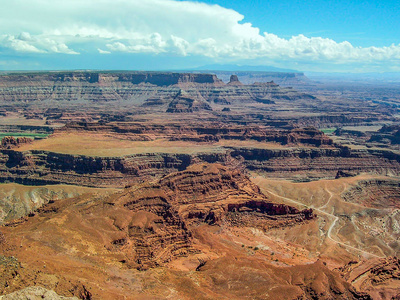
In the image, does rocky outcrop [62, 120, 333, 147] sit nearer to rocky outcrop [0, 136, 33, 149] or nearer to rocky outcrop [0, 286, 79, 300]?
rocky outcrop [0, 136, 33, 149]

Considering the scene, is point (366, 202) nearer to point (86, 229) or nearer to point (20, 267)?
point (86, 229)

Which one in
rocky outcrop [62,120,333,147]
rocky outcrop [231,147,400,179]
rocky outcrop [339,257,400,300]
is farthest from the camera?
rocky outcrop [62,120,333,147]

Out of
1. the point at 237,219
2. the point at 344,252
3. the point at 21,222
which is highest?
the point at 21,222

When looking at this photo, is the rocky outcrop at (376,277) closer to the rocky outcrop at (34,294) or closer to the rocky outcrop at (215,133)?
the rocky outcrop at (34,294)

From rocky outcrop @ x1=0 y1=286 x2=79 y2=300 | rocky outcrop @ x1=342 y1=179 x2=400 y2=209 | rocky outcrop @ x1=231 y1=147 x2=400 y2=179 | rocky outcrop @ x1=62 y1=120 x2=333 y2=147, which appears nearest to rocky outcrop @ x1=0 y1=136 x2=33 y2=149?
rocky outcrop @ x1=62 y1=120 x2=333 y2=147

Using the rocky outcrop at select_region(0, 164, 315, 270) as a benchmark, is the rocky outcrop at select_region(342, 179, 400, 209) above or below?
below

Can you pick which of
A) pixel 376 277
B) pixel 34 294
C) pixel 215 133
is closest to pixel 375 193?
pixel 376 277

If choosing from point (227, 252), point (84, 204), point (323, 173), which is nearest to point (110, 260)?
point (84, 204)

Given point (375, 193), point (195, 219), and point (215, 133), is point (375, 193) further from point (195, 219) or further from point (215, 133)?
point (215, 133)
